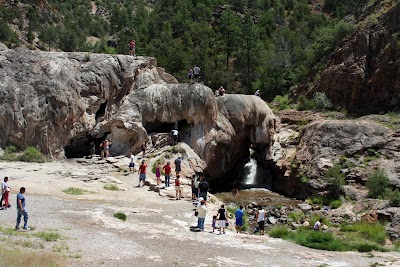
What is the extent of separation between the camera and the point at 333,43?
51.3m

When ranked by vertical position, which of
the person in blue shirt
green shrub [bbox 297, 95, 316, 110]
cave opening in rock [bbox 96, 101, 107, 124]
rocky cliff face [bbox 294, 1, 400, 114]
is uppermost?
rocky cliff face [bbox 294, 1, 400, 114]

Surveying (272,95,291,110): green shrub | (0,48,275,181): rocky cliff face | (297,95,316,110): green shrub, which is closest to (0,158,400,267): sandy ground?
(0,48,275,181): rocky cliff face

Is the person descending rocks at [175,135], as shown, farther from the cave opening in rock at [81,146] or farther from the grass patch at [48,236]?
the grass patch at [48,236]

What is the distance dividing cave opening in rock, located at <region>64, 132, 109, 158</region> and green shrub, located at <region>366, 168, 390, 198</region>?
19.0 metres

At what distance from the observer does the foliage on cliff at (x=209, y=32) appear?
195 feet

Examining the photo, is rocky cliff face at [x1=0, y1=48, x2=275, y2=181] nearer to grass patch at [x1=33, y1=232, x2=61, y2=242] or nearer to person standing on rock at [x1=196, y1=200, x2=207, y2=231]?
person standing on rock at [x1=196, y1=200, x2=207, y2=231]

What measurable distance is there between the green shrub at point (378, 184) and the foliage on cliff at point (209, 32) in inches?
982

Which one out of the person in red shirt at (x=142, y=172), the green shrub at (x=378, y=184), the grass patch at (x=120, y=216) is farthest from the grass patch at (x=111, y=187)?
the green shrub at (x=378, y=184)

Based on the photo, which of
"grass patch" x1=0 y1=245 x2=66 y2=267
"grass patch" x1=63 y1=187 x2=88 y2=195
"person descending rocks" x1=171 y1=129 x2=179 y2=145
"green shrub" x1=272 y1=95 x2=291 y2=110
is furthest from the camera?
"green shrub" x1=272 y1=95 x2=291 y2=110

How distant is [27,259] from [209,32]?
65.2m

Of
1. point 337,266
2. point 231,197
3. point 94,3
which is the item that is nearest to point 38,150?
point 231,197

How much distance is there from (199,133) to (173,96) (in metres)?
3.44

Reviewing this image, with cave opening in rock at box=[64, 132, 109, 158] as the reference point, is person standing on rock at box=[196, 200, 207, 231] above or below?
below

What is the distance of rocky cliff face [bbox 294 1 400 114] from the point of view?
43344 millimetres
